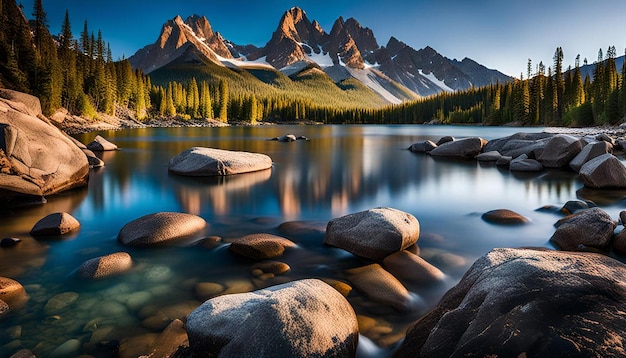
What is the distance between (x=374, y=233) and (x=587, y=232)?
4303 millimetres

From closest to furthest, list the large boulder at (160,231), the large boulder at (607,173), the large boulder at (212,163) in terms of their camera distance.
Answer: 1. the large boulder at (160,231)
2. the large boulder at (607,173)
3. the large boulder at (212,163)

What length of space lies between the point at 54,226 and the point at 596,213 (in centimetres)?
1141

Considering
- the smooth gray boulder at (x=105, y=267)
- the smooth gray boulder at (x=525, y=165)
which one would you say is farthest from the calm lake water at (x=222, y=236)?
the smooth gray boulder at (x=525, y=165)

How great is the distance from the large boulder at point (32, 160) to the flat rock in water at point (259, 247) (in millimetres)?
7330

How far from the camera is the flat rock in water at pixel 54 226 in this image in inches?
299

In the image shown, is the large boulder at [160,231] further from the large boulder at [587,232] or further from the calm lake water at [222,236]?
the large boulder at [587,232]

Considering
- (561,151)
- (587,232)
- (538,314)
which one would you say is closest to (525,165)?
(561,151)

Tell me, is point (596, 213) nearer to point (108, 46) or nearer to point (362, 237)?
point (362, 237)

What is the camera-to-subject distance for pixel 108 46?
90250 mm

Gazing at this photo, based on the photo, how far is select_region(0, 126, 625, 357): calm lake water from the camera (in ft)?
14.6

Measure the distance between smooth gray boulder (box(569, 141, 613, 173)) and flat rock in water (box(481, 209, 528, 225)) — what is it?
993cm

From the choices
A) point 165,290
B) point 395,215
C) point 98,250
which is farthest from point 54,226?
point 395,215

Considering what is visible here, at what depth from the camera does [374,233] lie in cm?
662

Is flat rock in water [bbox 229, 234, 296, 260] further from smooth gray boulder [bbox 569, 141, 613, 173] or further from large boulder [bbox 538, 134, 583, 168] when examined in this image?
Result: large boulder [bbox 538, 134, 583, 168]
